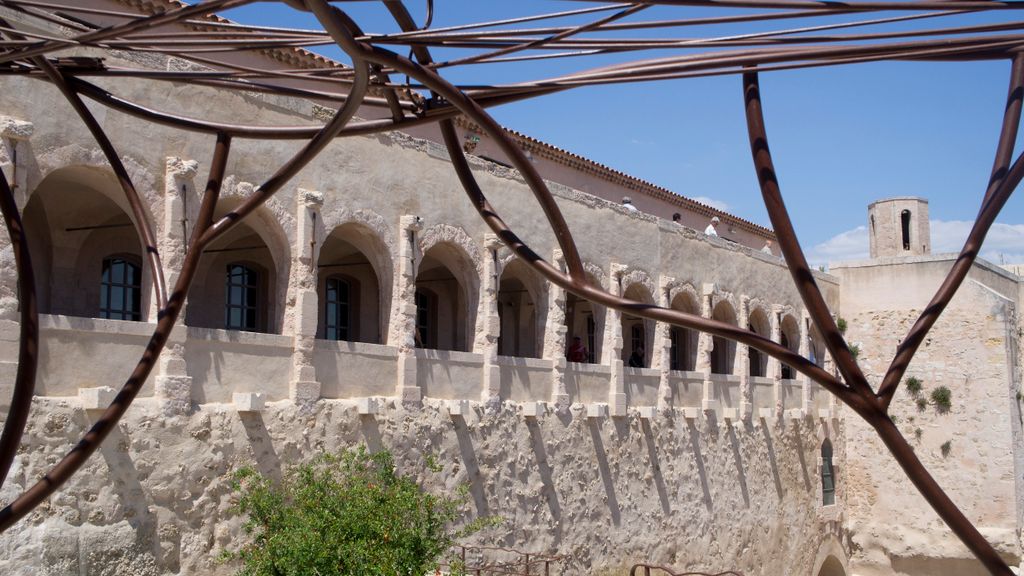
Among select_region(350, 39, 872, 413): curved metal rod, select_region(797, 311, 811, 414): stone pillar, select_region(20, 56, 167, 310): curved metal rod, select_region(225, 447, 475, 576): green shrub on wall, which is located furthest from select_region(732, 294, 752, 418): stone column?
select_region(350, 39, 872, 413): curved metal rod

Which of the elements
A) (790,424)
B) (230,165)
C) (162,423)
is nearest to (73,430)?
(162,423)

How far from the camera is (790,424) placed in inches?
818

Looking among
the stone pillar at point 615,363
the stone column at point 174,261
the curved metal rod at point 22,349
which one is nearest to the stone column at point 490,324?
the stone pillar at point 615,363

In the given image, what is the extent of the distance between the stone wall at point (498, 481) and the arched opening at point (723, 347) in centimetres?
147

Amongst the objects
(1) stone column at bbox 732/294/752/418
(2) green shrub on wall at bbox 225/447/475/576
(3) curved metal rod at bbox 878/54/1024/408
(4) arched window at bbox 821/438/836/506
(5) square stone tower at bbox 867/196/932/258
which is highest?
(5) square stone tower at bbox 867/196/932/258

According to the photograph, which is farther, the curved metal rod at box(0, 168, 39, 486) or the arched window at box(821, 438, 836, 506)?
the arched window at box(821, 438, 836, 506)

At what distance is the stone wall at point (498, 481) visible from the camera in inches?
351

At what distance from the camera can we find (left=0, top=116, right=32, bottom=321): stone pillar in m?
8.50

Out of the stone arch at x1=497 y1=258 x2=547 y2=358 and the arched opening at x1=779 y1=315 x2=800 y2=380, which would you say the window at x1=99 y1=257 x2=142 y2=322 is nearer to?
the stone arch at x1=497 y1=258 x2=547 y2=358

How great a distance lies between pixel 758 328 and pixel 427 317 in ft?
25.3

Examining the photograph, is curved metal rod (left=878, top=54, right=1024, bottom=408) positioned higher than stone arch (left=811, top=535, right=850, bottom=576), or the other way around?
curved metal rod (left=878, top=54, right=1024, bottom=408)

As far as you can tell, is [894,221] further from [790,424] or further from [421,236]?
[421,236]

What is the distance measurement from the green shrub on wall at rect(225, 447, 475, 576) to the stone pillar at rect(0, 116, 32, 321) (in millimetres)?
2606

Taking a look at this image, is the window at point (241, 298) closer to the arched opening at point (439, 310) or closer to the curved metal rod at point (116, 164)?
the arched opening at point (439, 310)
